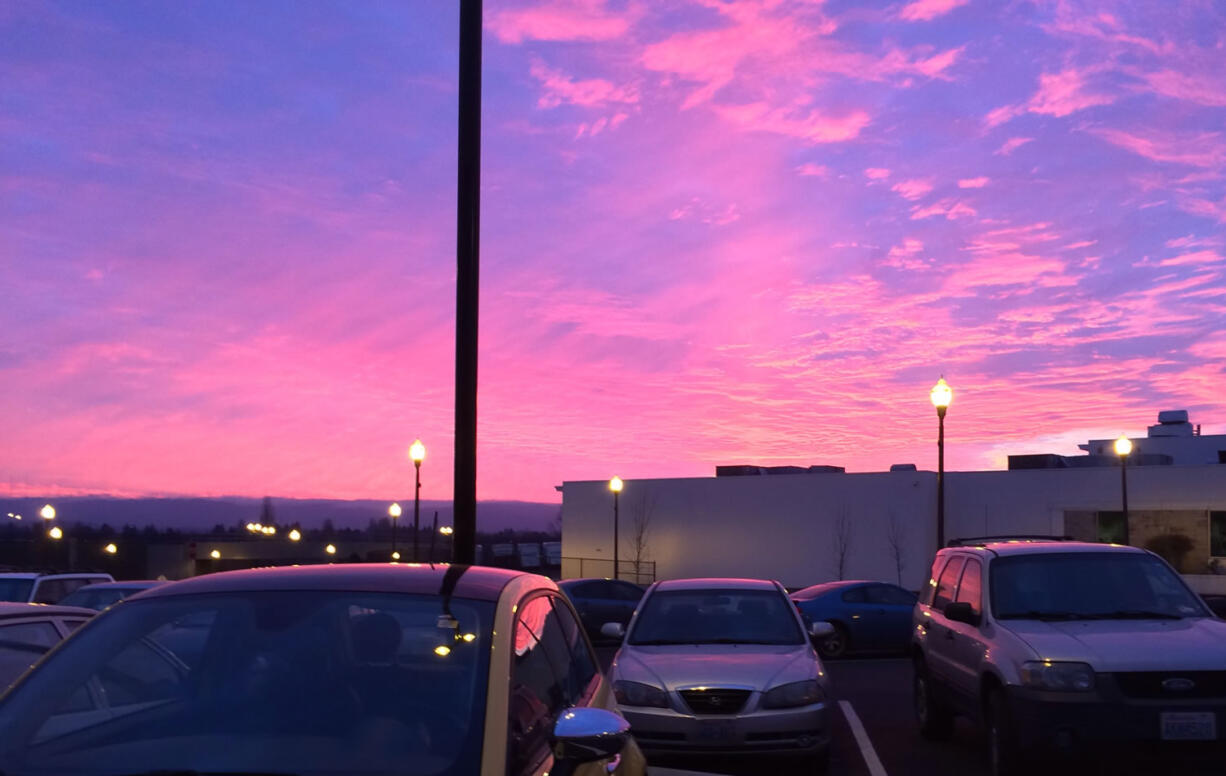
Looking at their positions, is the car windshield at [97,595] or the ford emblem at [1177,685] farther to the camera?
the car windshield at [97,595]

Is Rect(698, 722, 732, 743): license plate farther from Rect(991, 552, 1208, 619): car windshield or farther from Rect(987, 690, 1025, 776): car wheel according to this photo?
Rect(991, 552, 1208, 619): car windshield

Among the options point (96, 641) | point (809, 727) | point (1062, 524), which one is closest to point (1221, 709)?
point (809, 727)

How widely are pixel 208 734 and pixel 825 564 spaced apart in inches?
1984

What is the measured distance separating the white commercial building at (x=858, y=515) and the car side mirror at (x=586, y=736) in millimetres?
38348

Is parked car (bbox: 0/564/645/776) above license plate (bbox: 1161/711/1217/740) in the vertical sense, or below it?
above

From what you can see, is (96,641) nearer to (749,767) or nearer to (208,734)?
(208,734)

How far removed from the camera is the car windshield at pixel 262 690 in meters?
3.55

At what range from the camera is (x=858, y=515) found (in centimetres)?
5156

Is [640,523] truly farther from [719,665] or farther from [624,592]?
[719,665]

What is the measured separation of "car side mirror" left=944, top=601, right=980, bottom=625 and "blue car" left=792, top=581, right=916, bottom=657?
12.3m

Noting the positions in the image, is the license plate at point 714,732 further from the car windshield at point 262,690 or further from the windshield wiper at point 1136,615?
the car windshield at point 262,690

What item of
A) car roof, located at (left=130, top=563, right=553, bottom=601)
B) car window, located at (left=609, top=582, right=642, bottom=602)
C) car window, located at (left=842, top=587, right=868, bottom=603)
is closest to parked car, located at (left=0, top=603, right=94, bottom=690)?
car roof, located at (left=130, top=563, right=553, bottom=601)

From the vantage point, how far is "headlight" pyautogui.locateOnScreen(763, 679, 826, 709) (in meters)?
9.37

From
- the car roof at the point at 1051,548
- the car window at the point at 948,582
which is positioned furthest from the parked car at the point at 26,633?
the car window at the point at 948,582
